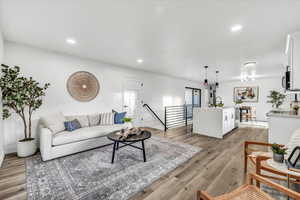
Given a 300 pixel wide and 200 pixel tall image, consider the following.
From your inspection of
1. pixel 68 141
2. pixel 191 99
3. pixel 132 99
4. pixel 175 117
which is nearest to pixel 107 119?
pixel 68 141

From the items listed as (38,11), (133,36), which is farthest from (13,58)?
(133,36)

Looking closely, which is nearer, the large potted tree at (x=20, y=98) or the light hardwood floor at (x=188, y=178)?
the light hardwood floor at (x=188, y=178)

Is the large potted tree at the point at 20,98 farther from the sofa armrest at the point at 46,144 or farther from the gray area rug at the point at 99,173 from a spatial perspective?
the sofa armrest at the point at 46,144

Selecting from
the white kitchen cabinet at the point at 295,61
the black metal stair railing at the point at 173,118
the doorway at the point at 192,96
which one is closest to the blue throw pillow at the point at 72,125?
the black metal stair railing at the point at 173,118

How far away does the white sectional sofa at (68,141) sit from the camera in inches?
93.9

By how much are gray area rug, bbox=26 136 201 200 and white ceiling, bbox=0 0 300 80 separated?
2407 millimetres

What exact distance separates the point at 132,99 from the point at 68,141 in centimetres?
268

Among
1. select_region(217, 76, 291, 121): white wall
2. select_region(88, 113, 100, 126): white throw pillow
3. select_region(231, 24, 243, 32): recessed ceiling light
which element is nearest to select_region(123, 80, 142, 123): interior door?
select_region(88, 113, 100, 126): white throw pillow

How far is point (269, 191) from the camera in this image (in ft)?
5.11

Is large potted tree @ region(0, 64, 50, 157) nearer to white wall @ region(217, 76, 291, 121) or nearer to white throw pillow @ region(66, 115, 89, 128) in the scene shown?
white throw pillow @ region(66, 115, 89, 128)

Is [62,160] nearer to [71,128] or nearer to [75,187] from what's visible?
[71,128]

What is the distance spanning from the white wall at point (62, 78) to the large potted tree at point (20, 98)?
0.20 m

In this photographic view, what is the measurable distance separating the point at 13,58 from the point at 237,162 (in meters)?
5.10

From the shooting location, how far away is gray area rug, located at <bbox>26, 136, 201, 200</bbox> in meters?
1.59
